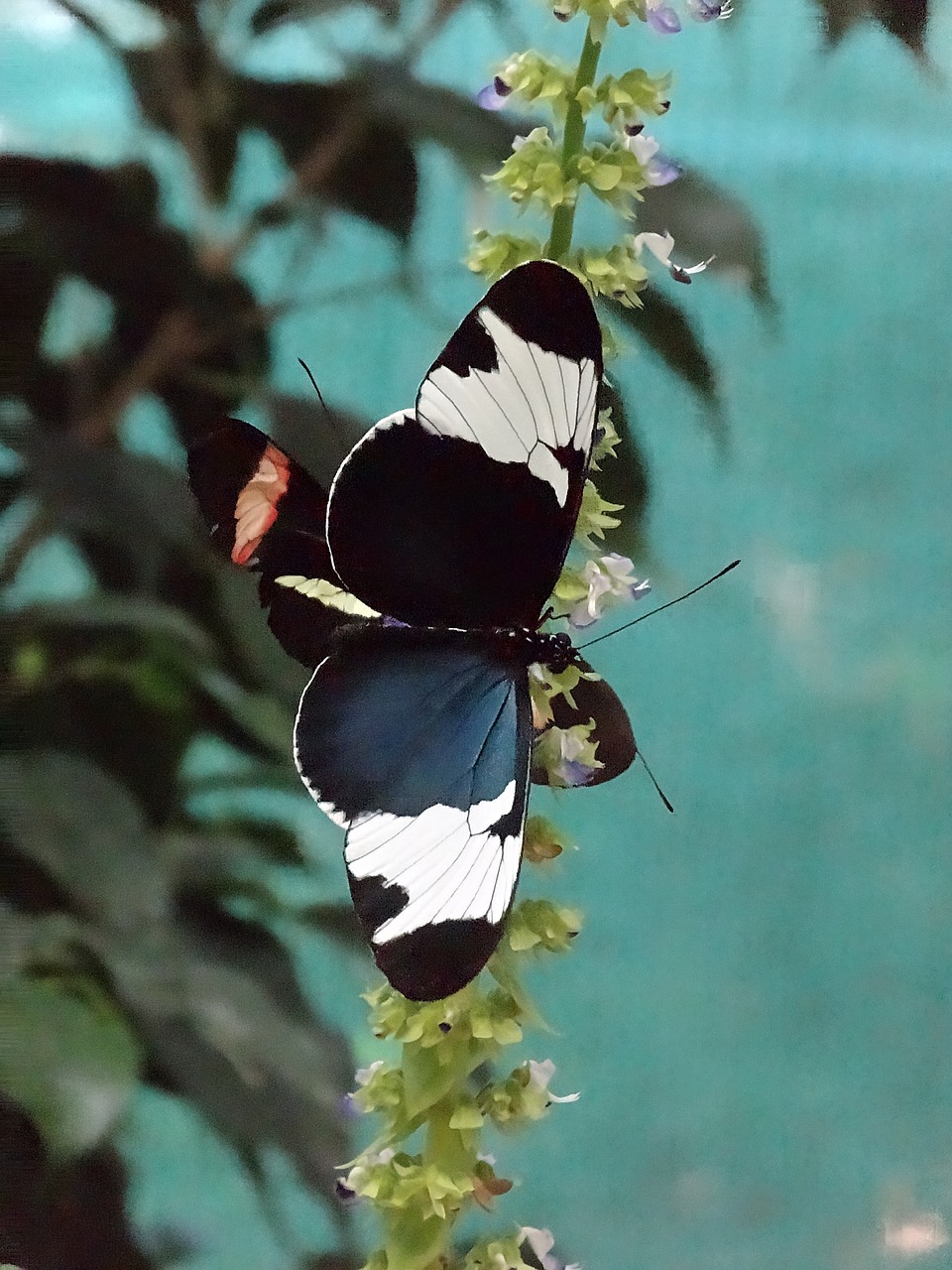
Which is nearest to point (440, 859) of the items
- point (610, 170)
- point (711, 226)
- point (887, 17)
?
point (610, 170)

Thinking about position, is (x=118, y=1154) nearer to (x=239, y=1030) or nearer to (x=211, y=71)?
(x=239, y=1030)

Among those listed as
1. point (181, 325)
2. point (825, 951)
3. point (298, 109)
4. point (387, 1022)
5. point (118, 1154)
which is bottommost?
point (118, 1154)

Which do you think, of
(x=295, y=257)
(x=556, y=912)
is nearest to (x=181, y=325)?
(x=295, y=257)

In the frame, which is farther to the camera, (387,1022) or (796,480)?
(796,480)

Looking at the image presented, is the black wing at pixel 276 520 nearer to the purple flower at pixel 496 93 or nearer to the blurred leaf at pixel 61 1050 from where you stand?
the purple flower at pixel 496 93

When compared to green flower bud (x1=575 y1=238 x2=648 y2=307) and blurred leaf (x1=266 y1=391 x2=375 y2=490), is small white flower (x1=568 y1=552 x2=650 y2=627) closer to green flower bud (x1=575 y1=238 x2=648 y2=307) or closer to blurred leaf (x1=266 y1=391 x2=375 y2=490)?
green flower bud (x1=575 y1=238 x2=648 y2=307)

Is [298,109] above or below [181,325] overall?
above
